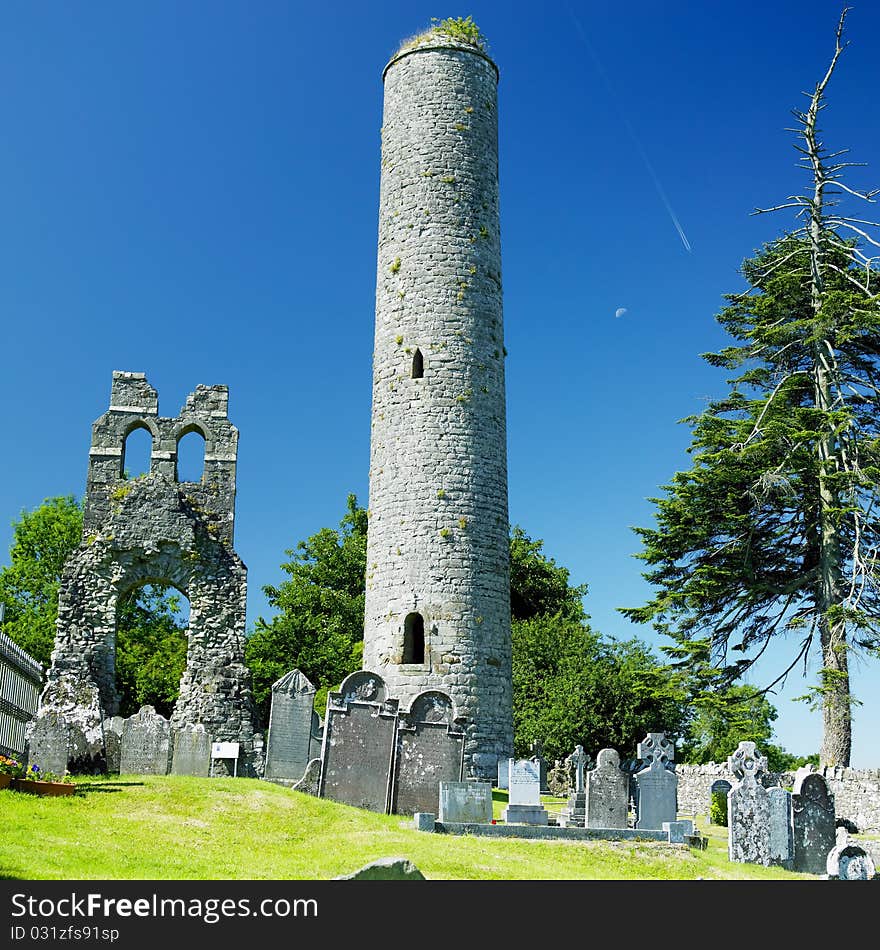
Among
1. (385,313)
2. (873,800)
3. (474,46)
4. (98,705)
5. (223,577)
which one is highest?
(474,46)

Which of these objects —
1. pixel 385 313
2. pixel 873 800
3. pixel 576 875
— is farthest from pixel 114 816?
pixel 873 800

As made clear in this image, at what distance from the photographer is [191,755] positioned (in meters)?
17.5

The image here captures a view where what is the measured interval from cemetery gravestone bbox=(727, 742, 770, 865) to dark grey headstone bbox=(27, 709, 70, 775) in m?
9.40

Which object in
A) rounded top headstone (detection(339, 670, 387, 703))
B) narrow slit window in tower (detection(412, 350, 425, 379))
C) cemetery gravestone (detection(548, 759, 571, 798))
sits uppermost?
narrow slit window in tower (detection(412, 350, 425, 379))

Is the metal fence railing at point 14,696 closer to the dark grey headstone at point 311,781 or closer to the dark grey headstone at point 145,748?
the dark grey headstone at point 145,748

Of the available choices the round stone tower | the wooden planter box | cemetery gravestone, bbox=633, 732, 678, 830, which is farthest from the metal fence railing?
cemetery gravestone, bbox=633, 732, 678, 830

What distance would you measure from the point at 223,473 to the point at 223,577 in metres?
2.25

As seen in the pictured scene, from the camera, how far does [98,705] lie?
19109 millimetres

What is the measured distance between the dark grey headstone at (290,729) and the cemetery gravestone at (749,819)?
23.5 feet

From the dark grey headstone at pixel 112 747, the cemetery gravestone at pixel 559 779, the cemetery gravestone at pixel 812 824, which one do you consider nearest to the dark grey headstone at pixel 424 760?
the cemetery gravestone at pixel 812 824

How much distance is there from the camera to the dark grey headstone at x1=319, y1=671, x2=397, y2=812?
50.9 ft

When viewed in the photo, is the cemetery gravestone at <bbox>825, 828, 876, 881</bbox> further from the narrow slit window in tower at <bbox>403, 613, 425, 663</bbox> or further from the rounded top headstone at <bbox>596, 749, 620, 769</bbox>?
the narrow slit window in tower at <bbox>403, 613, 425, 663</bbox>

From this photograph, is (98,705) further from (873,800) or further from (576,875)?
(873,800)

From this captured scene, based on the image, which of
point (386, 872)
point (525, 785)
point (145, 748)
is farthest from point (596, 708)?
point (386, 872)
